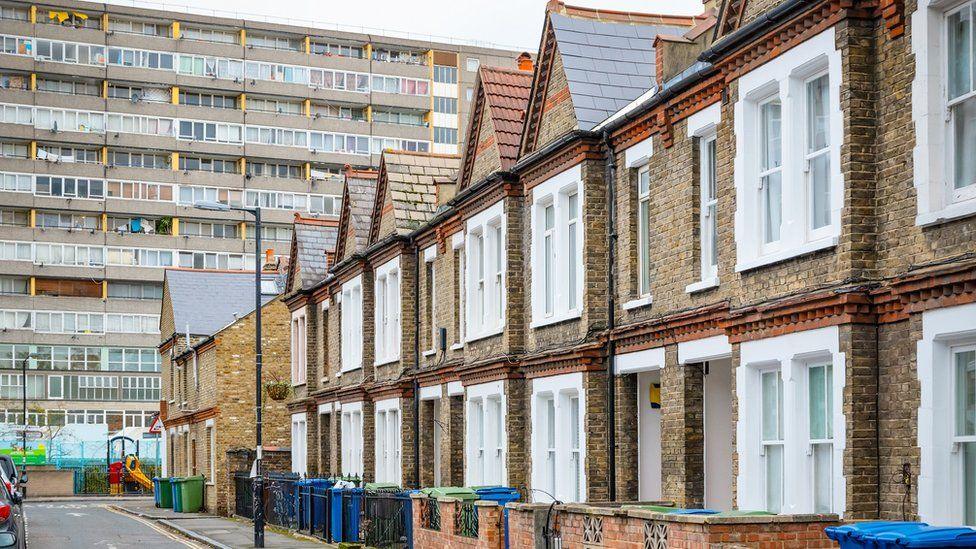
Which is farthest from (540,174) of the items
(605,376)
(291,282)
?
(291,282)

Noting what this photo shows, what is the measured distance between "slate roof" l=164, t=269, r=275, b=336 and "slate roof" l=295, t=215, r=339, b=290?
14.4m

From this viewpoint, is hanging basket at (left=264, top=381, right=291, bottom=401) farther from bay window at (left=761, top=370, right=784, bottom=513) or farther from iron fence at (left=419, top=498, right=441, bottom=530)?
bay window at (left=761, top=370, right=784, bottom=513)

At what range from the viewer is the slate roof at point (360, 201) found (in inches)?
1388

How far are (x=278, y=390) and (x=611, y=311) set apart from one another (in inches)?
982

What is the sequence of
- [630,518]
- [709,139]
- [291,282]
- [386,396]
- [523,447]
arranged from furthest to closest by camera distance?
[291,282]
[386,396]
[523,447]
[709,139]
[630,518]

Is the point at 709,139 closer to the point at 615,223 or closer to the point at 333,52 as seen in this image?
the point at 615,223

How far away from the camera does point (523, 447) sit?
23.5 m

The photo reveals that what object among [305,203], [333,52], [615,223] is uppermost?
[333,52]

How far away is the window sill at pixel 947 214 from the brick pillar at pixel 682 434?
5.76 metres

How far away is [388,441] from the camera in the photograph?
31984mm

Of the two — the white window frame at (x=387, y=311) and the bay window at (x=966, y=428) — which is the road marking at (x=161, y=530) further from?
the bay window at (x=966, y=428)

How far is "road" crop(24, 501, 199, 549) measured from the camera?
1227 inches

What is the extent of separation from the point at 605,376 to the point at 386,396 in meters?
12.3

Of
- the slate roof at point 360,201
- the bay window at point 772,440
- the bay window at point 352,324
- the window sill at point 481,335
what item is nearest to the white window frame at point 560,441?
the window sill at point 481,335
